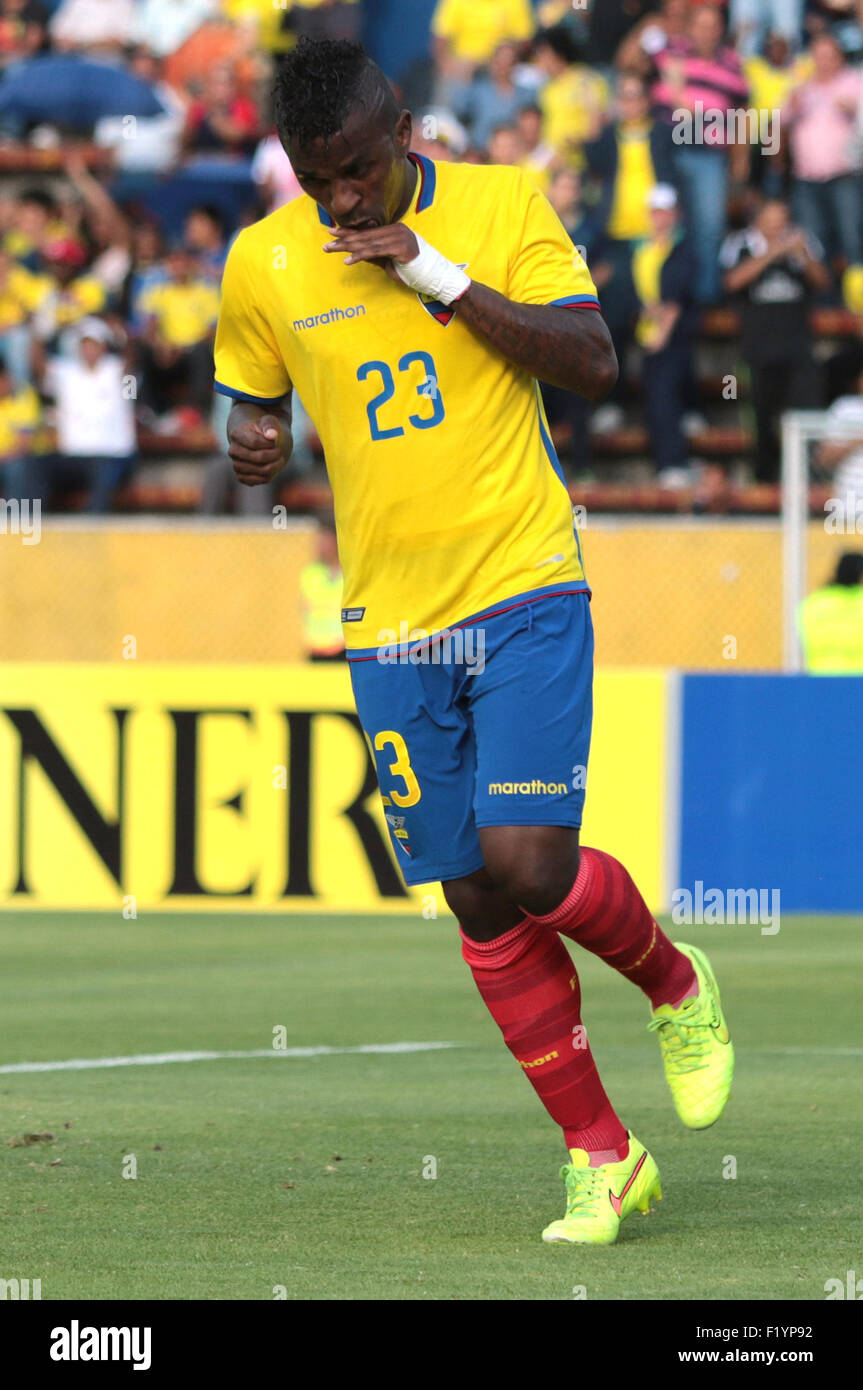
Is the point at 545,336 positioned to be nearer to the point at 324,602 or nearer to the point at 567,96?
the point at 324,602

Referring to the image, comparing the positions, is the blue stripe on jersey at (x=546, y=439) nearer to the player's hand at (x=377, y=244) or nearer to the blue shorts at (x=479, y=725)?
the blue shorts at (x=479, y=725)

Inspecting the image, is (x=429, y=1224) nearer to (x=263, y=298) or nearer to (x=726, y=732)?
(x=263, y=298)

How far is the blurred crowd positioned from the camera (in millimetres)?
16672

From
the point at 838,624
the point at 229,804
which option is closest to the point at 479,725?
the point at 229,804

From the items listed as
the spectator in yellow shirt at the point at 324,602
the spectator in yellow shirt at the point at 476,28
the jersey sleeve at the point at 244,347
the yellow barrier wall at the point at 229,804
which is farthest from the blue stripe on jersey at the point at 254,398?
the spectator in yellow shirt at the point at 476,28

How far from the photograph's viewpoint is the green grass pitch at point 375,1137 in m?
4.73

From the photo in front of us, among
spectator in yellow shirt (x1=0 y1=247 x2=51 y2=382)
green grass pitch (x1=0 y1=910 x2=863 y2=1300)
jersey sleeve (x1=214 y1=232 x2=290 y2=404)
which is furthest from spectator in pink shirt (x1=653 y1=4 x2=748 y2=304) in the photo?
jersey sleeve (x1=214 y1=232 x2=290 y2=404)

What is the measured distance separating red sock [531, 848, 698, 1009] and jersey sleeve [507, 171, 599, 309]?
1.16 meters

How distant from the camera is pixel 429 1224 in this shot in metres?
5.20

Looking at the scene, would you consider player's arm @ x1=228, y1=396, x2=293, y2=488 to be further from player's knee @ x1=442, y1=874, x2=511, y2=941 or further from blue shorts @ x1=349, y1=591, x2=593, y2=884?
player's knee @ x1=442, y1=874, x2=511, y2=941
